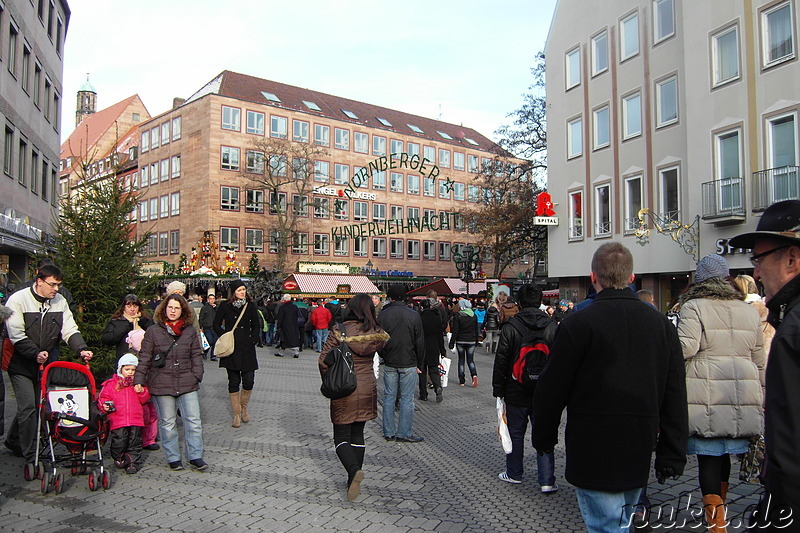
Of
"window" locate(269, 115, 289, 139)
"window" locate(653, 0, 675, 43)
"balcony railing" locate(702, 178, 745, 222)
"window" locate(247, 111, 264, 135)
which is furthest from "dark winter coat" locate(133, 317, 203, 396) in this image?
"window" locate(269, 115, 289, 139)

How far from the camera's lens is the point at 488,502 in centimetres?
572

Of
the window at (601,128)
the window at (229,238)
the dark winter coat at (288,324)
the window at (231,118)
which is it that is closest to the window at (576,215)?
the window at (601,128)

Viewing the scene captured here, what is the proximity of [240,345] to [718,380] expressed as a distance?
637 centimetres

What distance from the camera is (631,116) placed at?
24703mm

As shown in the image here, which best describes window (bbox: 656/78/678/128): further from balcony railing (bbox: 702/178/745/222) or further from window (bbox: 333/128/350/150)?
window (bbox: 333/128/350/150)

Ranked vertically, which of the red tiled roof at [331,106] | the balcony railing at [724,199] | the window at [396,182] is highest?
the red tiled roof at [331,106]

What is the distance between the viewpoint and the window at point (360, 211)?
59162 millimetres

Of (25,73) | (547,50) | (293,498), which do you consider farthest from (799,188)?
(25,73)

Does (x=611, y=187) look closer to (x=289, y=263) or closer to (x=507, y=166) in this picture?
(x=507, y=166)

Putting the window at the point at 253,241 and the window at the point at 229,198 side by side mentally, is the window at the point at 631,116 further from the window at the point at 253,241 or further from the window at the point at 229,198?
the window at the point at 229,198

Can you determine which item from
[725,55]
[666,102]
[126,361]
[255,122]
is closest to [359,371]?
[126,361]

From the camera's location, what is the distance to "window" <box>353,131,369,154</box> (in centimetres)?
5922

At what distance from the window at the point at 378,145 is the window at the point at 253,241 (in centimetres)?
1354

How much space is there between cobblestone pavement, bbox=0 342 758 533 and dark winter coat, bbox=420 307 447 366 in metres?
3.01
